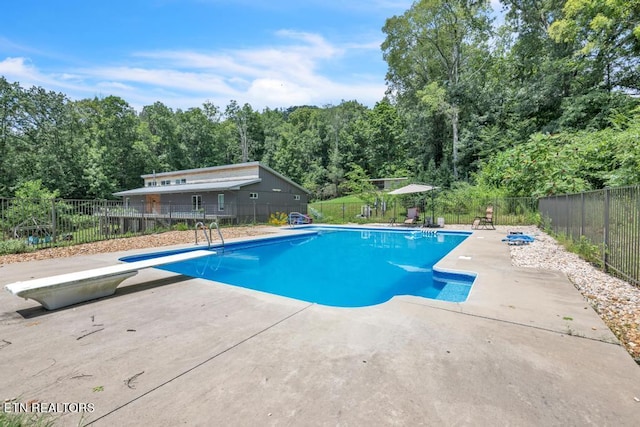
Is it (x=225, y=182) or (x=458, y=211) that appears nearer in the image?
(x=458, y=211)

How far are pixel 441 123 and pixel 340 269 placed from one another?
22.9 metres

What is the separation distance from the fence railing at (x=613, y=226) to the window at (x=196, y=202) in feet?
71.4

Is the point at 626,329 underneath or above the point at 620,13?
underneath

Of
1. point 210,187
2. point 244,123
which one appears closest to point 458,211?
point 210,187

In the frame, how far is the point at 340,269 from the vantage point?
294 inches

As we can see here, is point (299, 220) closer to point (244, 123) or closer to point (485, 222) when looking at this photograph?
point (485, 222)

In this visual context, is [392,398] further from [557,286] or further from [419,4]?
[419,4]

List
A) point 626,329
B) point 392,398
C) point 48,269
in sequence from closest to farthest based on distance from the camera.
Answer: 1. point 392,398
2. point 626,329
3. point 48,269

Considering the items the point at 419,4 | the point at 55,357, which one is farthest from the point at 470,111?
the point at 55,357

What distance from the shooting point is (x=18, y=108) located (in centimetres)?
2738

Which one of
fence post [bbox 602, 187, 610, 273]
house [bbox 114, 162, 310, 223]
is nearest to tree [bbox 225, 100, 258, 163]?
house [bbox 114, 162, 310, 223]

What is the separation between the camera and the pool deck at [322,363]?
167 centimetres

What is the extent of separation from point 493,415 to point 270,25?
13.2 meters

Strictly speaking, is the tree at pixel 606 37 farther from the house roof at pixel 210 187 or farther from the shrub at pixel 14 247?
the shrub at pixel 14 247
